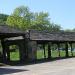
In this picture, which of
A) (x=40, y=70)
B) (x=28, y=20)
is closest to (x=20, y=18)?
(x=28, y=20)

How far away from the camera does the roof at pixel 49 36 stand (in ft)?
120

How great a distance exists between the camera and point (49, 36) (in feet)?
130

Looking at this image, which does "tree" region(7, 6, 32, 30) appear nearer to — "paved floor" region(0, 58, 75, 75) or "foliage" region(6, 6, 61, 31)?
"foliage" region(6, 6, 61, 31)

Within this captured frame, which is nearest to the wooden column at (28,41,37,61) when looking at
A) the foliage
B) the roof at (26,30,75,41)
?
the roof at (26,30,75,41)

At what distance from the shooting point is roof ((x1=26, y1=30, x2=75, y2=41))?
1436 inches

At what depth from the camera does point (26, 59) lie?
119 ft

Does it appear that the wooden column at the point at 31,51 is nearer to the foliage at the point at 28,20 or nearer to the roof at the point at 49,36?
the roof at the point at 49,36

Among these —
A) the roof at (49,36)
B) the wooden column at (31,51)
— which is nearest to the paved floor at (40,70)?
the wooden column at (31,51)

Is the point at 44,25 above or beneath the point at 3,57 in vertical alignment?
above

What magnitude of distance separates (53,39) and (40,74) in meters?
19.5

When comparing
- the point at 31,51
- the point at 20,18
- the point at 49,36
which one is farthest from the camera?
the point at 20,18

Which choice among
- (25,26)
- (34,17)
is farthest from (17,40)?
(34,17)

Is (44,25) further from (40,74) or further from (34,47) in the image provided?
(40,74)

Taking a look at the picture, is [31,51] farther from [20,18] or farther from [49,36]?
[20,18]
